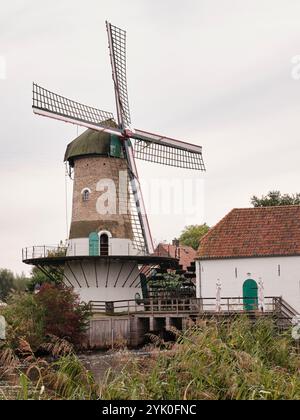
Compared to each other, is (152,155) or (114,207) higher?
(152,155)

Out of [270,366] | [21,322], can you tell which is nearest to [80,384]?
[270,366]

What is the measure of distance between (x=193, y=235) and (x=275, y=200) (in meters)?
20.2

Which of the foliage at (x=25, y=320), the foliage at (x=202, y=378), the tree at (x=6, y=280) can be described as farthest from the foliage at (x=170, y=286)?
the foliage at (x=202, y=378)

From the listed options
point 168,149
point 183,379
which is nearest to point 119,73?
point 168,149

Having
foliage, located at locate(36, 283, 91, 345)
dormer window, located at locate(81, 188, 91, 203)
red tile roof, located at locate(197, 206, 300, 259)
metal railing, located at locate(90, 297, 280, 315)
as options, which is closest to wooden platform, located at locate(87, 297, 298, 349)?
metal railing, located at locate(90, 297, 280, 315)

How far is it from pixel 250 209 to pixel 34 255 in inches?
336

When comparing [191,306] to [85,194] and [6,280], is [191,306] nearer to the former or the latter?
[85,194]

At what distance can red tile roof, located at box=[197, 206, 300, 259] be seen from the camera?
24.1 metres

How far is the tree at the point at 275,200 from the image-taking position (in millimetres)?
39250

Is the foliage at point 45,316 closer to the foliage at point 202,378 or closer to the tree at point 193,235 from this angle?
the foliage at point 202,378

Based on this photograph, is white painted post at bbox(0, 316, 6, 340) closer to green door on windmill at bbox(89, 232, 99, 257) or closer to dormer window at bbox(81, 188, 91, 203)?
green door on windmill at bbox(89, 232, 99, 257)

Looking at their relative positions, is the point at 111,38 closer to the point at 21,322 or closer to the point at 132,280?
the point at 132,280

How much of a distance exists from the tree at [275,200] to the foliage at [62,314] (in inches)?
733

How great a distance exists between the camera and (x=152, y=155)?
30.1 m
